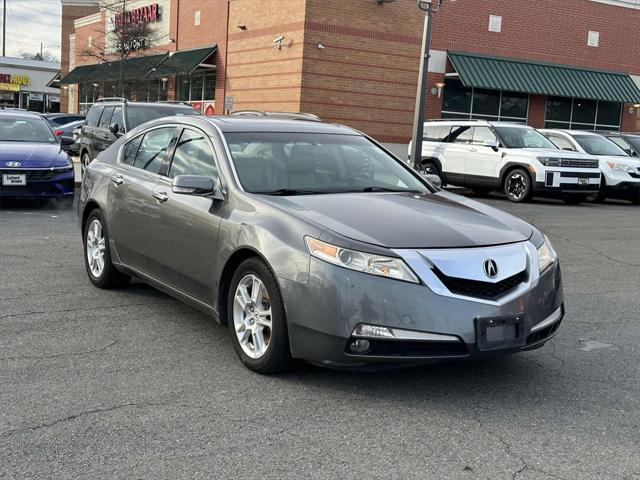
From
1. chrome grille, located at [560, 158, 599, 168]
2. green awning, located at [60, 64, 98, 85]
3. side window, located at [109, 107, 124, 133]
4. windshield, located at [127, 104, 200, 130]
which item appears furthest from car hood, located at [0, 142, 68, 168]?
green awning, located at [60, 64, 98, 85]

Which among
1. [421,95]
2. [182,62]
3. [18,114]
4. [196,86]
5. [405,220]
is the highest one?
[182,62]

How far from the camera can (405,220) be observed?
14.9 ft

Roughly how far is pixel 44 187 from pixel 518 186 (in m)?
10.4

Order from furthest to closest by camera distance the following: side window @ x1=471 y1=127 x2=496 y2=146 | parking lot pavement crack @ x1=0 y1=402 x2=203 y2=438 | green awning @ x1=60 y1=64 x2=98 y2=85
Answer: green awning @ x1=60 y1=64 x2=98 y2=85, side window @ x1=471 y1=127 x2=496 y2=146, parking lot pavement crack @ x1=0 y1=402 x2=203 y2=438

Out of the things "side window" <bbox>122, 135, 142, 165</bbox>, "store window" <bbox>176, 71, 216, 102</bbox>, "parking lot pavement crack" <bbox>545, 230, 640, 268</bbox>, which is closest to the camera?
"side window" <bbox>122, 135, 142, 165</bbox>

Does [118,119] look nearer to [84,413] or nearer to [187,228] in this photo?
[187,228]

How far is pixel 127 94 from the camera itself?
35562 mm

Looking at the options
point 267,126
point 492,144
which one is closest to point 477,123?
point 492,144

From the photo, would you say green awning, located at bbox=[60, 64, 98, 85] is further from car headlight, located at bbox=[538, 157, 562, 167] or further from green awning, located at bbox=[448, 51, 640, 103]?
car headlight, located at bbox=[538, 157, 562, 167]

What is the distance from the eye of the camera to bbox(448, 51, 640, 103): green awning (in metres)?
27.9

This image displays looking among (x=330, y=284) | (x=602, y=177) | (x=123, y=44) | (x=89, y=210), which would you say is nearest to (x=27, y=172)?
(x=89, y=210)

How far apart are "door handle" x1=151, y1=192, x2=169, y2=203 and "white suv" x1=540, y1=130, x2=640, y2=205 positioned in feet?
47.9

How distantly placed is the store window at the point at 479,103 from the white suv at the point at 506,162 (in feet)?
30.6

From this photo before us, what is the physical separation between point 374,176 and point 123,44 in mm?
30516
